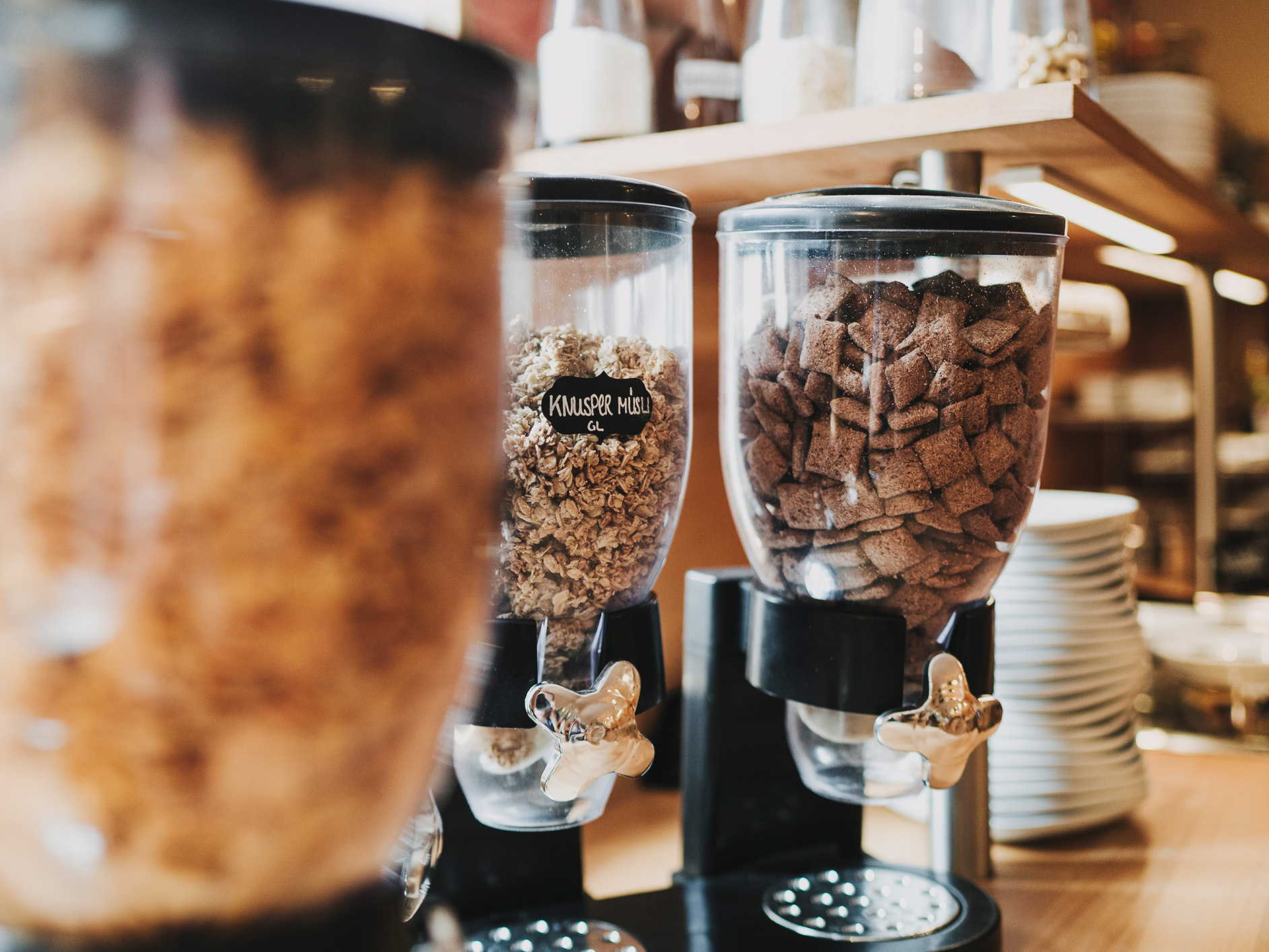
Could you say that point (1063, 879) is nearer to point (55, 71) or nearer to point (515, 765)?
point (515, 765)

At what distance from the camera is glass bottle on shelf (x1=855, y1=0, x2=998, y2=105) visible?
0.65 metres

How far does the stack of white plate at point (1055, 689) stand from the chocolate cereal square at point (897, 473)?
0.37 meters

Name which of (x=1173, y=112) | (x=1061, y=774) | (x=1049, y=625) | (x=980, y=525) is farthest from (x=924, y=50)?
(x=1173, y=112)

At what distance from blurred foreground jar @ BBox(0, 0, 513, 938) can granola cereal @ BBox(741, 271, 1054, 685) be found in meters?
0.30

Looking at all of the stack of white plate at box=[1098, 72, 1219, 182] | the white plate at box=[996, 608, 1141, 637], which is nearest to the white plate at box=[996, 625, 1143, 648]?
the white plate at box=[996, 608, 1141, 637]

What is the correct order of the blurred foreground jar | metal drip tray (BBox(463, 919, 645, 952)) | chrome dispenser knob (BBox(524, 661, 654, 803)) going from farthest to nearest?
metal drip tray (BBox(463, 919, 645, 952))
chrome dispenser knob (BBox(524, 661, 654, 803))
the blurred foreground jar

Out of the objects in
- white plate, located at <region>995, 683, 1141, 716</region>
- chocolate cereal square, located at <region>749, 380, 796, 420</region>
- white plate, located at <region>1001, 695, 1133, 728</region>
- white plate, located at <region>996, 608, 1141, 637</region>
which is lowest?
white plate, located at <region>1001, 695, 1133, 728</region>

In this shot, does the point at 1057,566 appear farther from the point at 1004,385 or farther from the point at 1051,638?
the point at 1004,385

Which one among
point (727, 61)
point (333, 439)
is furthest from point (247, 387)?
point (727, 61)

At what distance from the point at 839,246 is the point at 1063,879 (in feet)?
1.67

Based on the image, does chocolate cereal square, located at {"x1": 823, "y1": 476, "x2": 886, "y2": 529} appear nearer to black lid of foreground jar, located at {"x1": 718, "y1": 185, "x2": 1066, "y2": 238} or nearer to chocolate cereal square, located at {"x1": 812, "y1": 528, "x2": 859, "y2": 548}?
chocolate cereal square, located at {"x1": 812, "y1": 528, "x2": 859, "y2": 548}

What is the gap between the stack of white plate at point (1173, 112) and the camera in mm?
1397

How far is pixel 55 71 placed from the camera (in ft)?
0.60

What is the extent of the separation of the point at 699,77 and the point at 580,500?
0.50 meters
